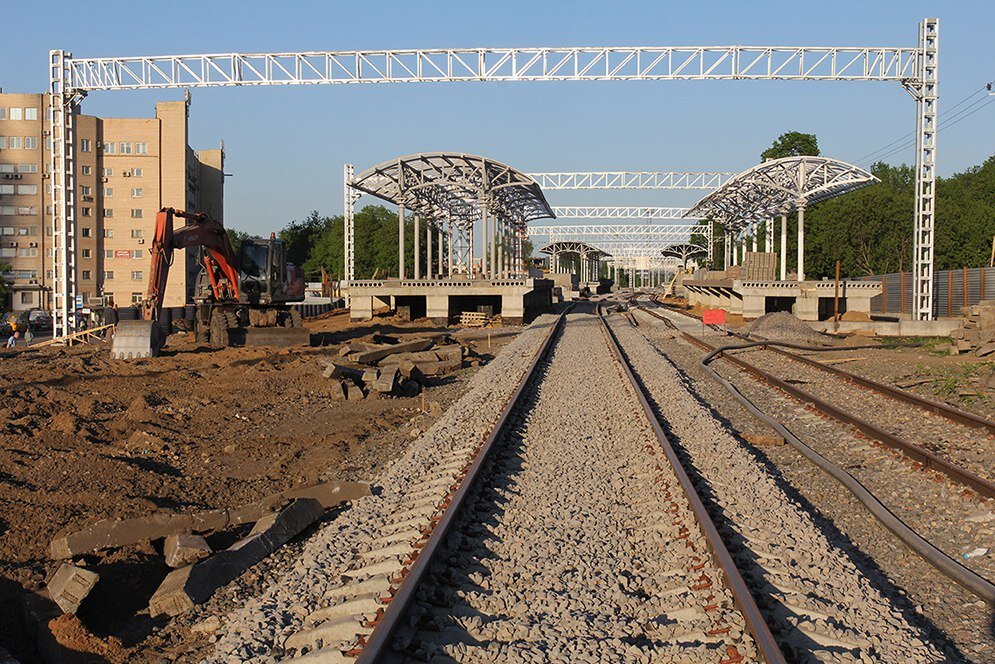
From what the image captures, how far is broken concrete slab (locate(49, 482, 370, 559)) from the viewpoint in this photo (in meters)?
7.71

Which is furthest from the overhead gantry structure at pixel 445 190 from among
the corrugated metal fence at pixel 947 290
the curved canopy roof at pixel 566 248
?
the curved canopy roof at pixel 566 248

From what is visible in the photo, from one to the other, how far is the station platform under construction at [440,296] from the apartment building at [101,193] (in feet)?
139

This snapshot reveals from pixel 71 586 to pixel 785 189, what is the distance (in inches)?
1969

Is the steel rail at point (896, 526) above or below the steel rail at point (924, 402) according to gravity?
below

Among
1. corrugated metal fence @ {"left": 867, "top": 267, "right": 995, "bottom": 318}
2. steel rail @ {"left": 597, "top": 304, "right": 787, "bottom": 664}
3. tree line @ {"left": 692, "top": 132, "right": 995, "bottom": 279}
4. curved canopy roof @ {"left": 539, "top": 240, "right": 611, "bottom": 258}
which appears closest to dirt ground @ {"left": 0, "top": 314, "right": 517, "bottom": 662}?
steel rail @ {"left": 597, "top": 304, "right": 787, "bottom": 664}

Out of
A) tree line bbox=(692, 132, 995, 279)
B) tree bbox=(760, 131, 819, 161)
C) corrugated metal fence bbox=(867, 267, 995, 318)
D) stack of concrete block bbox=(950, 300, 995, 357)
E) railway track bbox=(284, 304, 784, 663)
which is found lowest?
railway track bbox=(284, 304, 784, 663)

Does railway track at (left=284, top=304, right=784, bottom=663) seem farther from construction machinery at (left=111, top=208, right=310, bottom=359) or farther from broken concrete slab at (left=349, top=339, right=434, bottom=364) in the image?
construction machinery at (left=111, top=208, right=310, bottom=359)

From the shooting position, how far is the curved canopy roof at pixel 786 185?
162ft

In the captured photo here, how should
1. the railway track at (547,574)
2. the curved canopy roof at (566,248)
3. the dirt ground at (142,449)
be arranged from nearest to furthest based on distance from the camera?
the railway track at (547,574)
the dirt ground at (142,449)
the curved canopy roof at (566,248)

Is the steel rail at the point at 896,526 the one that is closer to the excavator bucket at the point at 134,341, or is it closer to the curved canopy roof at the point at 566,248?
the excavator bucket at the point at 134,341

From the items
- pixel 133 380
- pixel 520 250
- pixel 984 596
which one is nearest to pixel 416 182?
pixel 520 250

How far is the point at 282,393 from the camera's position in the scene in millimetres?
18812

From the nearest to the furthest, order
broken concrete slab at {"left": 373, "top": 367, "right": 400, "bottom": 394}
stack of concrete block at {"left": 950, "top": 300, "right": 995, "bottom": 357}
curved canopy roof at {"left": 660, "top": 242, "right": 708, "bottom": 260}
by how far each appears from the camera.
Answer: broken concrete slab at {"left": 373, "top": 367, "right": 400, "bottom": 394}
stack of concrete block at {"left": 950, "top": 300, "right": 995, "bottom": 357}
curved canopy roof at {"left": 660, "top": 242, "right": 708, "bottom": 260}

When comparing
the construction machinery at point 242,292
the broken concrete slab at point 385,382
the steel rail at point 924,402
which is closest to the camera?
the steel rail at point 924,402
